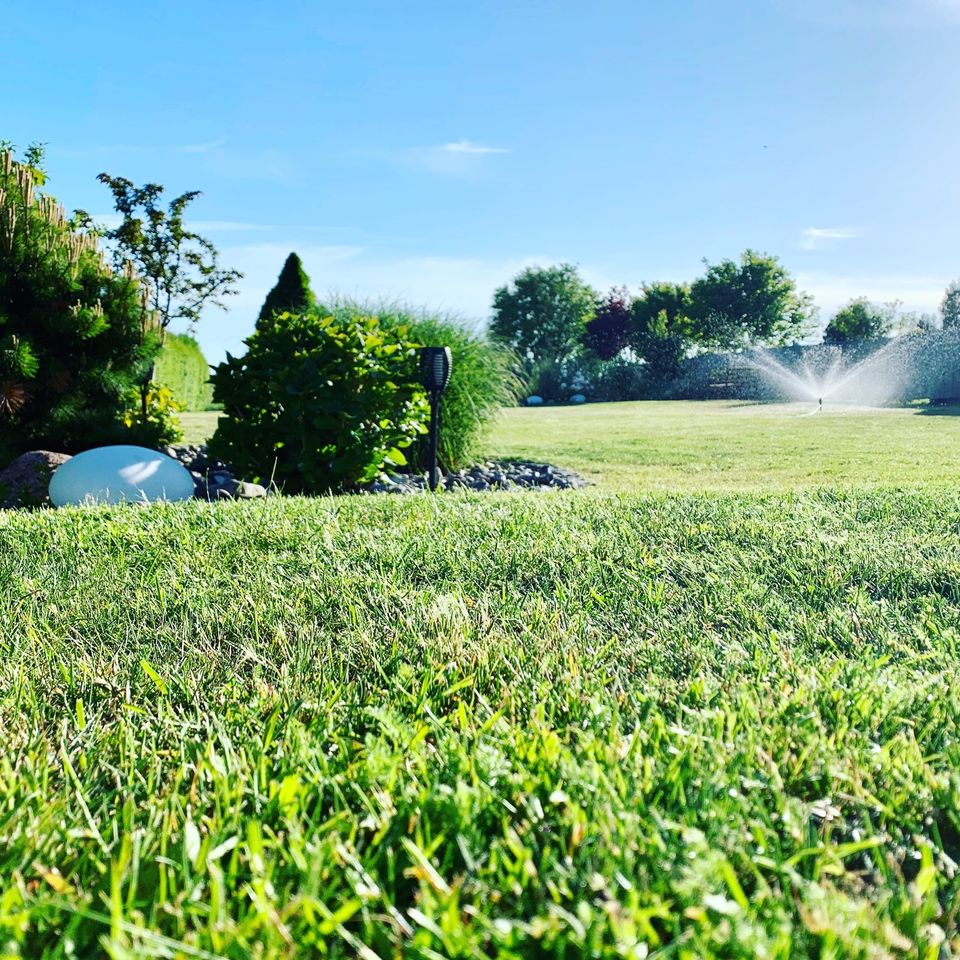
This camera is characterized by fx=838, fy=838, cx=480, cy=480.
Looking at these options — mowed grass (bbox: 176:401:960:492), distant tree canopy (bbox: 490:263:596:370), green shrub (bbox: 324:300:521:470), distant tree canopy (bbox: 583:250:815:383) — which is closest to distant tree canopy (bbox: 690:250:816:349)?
distant tree canopy (bbox: 583:250:815:383)

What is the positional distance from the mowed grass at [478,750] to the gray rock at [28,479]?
3.49 meters

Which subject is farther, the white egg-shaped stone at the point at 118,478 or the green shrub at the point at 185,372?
the green shrub at the point at 185,372

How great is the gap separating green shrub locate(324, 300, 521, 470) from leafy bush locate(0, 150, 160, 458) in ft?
7.19

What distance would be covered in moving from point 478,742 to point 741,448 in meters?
9.76

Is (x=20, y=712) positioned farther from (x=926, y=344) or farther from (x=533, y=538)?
(x=926, y=344)

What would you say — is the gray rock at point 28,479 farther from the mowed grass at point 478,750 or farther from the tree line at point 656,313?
the tree line at point 656,313

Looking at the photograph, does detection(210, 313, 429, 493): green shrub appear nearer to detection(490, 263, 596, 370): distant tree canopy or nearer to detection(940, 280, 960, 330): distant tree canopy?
detection(490, 263, 596, 370): distant tree canopy

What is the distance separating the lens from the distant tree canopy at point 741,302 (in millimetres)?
41469

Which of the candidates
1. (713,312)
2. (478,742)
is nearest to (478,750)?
(478,742)

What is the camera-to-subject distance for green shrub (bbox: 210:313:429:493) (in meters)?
5.80

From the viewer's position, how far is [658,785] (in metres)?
1.39

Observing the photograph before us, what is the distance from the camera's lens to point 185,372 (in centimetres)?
1761

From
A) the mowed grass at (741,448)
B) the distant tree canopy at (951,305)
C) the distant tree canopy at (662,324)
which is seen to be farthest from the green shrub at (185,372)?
the distant tree canopy at (951,305)

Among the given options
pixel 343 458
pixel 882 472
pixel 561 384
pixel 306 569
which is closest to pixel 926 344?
pixel 561 384
